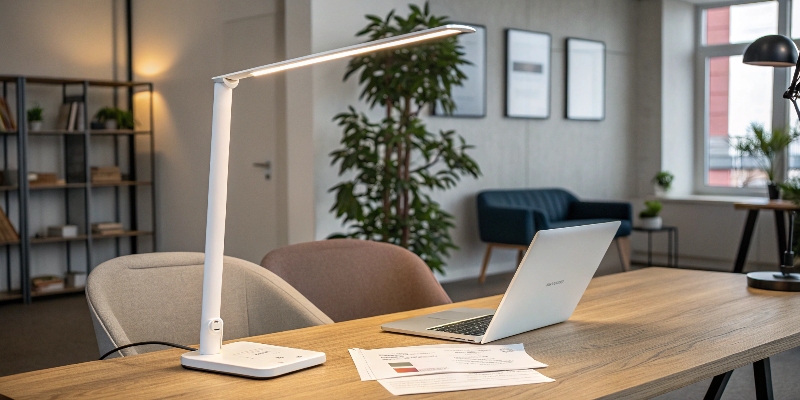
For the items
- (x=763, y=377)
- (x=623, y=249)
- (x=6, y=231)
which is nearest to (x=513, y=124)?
(x=623, y=249)

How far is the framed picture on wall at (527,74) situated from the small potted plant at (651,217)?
1.26m

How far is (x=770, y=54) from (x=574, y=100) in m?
4.76

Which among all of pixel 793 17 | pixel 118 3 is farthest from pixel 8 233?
pixel 793 17

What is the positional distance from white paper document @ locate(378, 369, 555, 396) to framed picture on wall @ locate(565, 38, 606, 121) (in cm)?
620

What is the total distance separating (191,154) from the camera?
20.3ft

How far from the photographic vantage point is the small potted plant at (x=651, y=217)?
6.94 metres

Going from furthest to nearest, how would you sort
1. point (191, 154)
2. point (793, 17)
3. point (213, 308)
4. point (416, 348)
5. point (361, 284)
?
point (793, 17) → point (191, 154) → point (361, 284) → point (416, 348) → point (213, 308)

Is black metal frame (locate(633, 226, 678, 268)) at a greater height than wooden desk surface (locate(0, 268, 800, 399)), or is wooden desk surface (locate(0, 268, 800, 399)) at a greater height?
wooden desk surface (locate(0, 268, 800, 399))

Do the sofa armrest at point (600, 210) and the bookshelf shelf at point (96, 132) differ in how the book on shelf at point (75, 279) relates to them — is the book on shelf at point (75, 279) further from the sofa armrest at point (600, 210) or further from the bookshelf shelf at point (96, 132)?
the sofa armrest at point (600, 210)

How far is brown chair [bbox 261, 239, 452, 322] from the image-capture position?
2326mm

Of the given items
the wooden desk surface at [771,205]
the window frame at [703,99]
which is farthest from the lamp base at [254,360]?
the window frame at [703,99]

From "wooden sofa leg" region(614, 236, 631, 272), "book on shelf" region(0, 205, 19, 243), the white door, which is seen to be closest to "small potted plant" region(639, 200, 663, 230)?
"wooden sofa leg" region(614, 236, 631, 272)

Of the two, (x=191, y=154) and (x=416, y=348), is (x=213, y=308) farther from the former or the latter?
(x=191, y=154)

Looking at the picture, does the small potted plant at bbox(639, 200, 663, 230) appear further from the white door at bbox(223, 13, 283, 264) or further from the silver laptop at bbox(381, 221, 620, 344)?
the silver laptop at bbox(381, 221, 620, 344)
